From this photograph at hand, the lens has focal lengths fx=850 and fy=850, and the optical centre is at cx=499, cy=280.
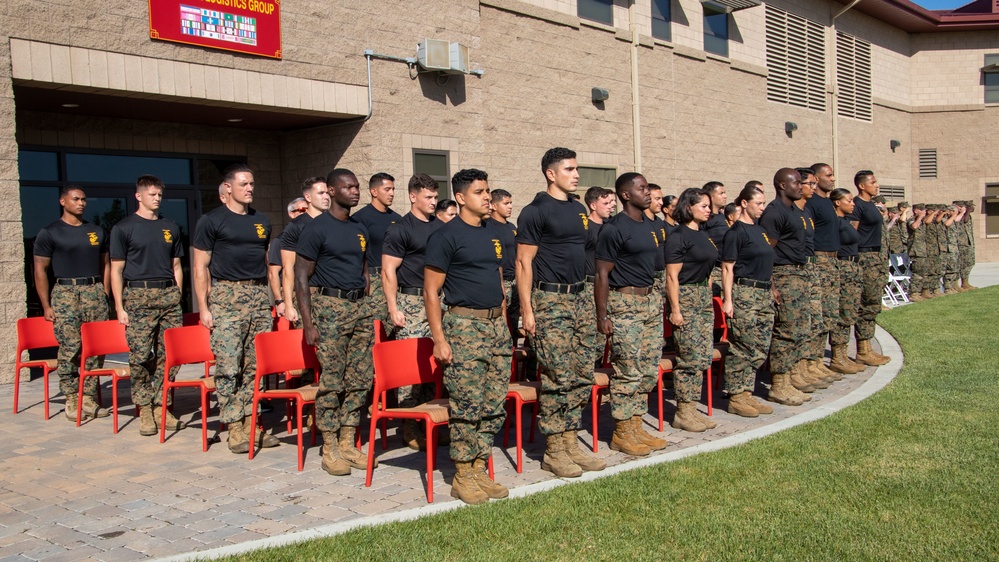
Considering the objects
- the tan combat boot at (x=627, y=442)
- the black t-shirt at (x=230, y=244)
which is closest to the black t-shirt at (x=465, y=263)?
the tan combat boot at (x=627, y=442)

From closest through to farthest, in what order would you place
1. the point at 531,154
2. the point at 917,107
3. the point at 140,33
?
the point at 140,33 < the point at 531,154 < the point at 917,107

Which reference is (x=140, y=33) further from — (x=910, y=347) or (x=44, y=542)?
(x=910, y=347)

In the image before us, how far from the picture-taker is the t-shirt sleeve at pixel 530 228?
6.01 m

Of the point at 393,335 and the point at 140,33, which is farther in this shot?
the point at 140,33

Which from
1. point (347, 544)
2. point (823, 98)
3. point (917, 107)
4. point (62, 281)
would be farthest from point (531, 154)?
point (917, 107)

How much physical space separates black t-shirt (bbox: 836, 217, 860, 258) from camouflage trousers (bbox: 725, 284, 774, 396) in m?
2.37

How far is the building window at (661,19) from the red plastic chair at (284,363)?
1344 cm

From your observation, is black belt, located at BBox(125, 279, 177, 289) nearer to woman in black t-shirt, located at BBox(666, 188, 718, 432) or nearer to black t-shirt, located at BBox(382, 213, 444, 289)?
black t-shirt, located at BBox(382, 213, 444, 289)

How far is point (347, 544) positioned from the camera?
4.42m

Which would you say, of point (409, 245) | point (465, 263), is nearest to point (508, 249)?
point (409, 245)

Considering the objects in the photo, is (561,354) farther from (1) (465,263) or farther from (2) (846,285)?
(2) (846,285)

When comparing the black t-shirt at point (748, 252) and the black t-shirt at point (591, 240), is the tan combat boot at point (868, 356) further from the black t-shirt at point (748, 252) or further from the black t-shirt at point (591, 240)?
the black t-shirt at point (591, 240)

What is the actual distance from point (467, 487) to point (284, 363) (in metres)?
2.24

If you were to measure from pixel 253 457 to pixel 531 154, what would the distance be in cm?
963
